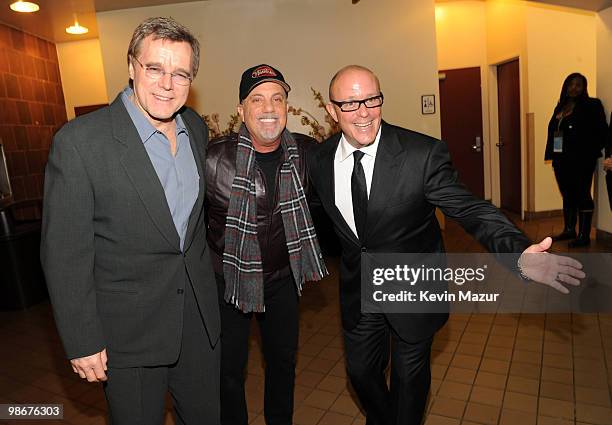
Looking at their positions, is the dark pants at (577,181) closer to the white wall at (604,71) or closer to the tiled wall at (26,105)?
the white wall at (604,71)

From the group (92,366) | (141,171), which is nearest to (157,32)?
(141,171)

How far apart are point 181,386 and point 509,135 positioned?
24.0 feet

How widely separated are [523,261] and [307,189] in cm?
105

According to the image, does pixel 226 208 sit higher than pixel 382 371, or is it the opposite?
pixel 226 208

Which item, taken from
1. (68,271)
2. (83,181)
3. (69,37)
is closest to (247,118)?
(83,181)

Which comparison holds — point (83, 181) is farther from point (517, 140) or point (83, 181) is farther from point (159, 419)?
point (517, 140)

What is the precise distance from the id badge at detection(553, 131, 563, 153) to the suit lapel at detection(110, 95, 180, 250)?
213 inches

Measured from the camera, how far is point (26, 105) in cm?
723

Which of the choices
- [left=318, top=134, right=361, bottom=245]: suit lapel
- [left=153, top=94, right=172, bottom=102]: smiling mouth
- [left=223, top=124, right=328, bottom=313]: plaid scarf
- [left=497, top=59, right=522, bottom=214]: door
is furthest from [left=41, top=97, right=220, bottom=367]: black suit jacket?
[left=497, top=59, right=522, bottom=214]: door

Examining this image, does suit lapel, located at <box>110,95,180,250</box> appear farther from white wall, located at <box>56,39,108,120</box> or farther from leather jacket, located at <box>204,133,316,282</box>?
white wall, located at <box>56,39,108,120</box>

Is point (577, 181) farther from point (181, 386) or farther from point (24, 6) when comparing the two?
point (24, 6)

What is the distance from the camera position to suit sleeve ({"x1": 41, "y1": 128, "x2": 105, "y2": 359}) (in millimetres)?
1445

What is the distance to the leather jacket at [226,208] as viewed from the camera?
2172 millimetres

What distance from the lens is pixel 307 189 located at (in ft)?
7.61
